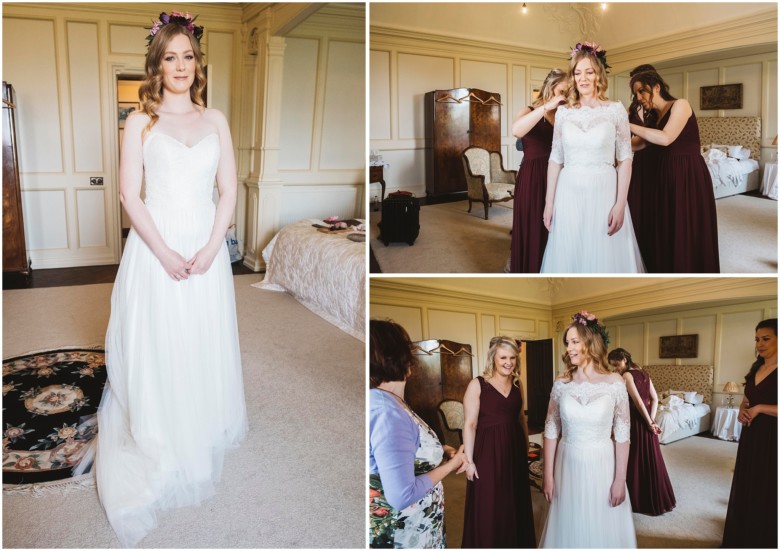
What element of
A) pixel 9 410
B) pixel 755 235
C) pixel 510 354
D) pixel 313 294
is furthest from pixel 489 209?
pixel 313 294

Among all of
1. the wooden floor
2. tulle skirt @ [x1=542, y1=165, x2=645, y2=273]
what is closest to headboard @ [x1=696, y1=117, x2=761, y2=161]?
tulle skirt @ [x1=542, y1=165, x2=645, y2=273]

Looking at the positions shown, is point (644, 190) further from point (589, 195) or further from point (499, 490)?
point (499, 490)

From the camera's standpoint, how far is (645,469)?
1.96 metres

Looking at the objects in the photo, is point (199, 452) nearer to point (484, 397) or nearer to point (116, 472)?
point (116, 472)

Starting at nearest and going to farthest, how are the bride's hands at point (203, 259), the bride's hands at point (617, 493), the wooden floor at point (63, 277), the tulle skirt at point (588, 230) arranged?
1. the tulle skirt at point (588, 230)
2. the bride's hands at point (617, 493)
3. the bride's hands at point (203, 259)
4. the wooden floor at point (63, 277)

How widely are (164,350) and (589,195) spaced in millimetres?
1593

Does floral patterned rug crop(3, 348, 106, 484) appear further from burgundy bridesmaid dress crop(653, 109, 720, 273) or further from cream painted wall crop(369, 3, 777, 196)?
burgundy bridesmaid dress crop(653, 109, 720, 273)

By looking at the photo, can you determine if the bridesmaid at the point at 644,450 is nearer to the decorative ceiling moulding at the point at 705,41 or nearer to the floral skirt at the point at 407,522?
the floral skirt at the point at 407,522

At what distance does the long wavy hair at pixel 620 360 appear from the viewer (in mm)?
1947

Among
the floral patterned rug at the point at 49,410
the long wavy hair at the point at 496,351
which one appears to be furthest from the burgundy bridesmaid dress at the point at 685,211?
the floral patterned rug at the point at 49,410

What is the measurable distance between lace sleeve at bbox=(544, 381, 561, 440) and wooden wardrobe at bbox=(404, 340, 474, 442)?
0.82ft

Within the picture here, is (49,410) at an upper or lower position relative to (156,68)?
lower

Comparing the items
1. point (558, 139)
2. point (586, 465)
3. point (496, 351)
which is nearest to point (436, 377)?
point (496, 351)

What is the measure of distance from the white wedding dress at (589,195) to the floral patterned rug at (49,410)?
2102 millimetres
